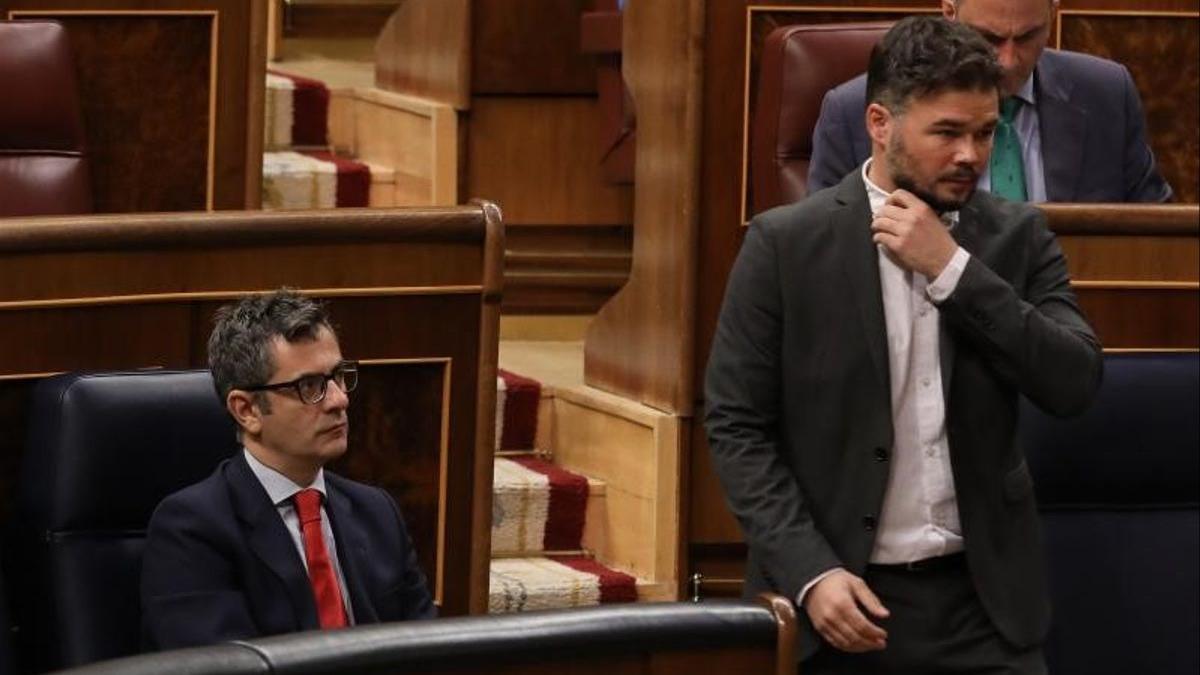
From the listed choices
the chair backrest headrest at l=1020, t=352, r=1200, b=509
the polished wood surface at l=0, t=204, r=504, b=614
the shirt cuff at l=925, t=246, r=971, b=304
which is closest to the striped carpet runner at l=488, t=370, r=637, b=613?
the polished wood surface at l=0, t=204, r=504, b=614

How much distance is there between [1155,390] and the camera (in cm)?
146

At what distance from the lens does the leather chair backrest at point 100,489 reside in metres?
1.30

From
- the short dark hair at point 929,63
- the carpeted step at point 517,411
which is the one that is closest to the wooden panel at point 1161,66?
the carpeted step at point 517,411

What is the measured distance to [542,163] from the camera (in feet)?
8.09

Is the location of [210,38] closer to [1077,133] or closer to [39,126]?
[39,126]

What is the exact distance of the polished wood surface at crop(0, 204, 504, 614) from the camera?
143cm

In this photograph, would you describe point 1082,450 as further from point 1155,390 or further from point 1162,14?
point 1162,14

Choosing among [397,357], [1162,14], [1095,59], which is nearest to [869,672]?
[397,357]

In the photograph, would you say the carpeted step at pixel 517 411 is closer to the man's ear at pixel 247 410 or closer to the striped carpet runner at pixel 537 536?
the striped carpet runner at pixel 537 536

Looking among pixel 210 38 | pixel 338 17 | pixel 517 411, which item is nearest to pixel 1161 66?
pixel 517 411

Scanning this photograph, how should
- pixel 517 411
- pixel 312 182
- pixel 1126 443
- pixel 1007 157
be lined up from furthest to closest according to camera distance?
1. pixel 312 182
2. pixel 517 411
3. pixel 1007 157
4. pixel 1126 443

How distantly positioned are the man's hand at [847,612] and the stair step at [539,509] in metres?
0.73

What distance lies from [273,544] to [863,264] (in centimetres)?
32

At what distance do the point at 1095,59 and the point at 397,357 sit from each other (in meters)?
0.52
